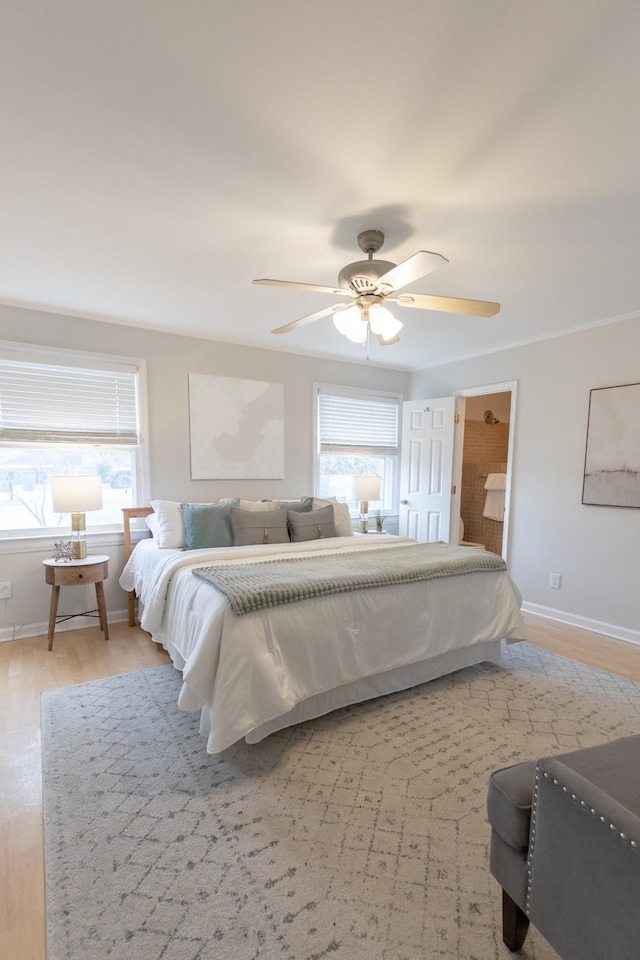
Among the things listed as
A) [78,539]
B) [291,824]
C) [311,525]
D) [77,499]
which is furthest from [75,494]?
[291,824]

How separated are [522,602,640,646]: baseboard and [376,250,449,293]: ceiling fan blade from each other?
316 centimetres

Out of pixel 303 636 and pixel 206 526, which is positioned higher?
pixel 206 526

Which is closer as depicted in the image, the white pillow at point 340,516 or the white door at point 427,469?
the white pillow at point 340,516

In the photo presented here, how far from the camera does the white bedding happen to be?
1888 mm

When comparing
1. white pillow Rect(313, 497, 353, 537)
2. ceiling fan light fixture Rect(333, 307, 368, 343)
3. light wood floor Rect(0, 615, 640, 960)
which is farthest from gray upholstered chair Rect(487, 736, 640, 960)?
white pillow Rect(313, 497, 353, 537)

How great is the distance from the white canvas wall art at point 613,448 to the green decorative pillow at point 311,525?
2.10 meters

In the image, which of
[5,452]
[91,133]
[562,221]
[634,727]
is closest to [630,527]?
[634,727]

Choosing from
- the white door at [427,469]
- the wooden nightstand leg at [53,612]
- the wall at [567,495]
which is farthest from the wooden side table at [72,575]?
the wall at [567,495]

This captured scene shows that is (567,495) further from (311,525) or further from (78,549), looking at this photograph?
(78,549)

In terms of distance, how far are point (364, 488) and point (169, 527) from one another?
1952 millimetres

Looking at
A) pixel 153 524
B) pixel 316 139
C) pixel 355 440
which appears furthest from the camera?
pixel 355 440

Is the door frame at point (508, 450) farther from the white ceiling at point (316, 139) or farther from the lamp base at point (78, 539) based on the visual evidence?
the lamp base at point (78, 539)

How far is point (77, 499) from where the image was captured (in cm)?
315

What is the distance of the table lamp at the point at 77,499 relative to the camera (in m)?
3.10
